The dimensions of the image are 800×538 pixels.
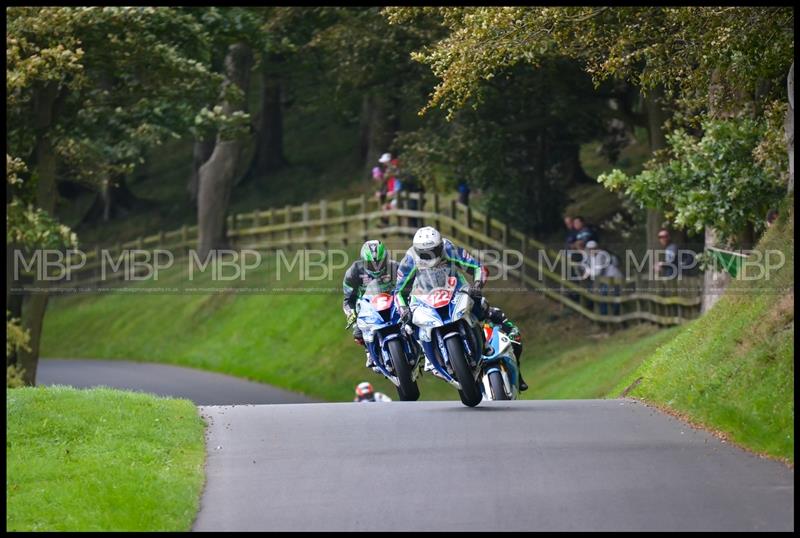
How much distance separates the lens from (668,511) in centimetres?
1109

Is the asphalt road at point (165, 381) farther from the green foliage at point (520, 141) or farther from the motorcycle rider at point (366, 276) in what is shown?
the motorcycle rider at point (366, 276)

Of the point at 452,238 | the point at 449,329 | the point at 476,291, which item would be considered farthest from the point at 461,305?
the point at 452,238

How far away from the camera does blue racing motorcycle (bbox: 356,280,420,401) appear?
18.8m

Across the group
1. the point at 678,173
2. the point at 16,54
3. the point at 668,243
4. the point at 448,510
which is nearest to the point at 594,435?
the point at 448,510

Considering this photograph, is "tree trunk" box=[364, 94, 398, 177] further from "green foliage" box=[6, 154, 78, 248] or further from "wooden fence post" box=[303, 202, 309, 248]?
"green foliage" box=[6, 154, 78, 248]

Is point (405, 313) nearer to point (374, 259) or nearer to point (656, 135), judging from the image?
point (374, 259)

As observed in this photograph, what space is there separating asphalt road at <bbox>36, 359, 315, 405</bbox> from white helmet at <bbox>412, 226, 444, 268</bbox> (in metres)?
14.7

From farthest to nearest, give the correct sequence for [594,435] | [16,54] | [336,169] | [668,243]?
[336,169], [668,243], [16,54], [594,435]

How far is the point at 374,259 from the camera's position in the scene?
19609 millimetres

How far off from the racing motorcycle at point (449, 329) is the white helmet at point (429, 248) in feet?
0.37

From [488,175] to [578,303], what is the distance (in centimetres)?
370

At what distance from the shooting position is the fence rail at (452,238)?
32062mm

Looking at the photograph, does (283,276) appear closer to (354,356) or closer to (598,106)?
(354,356)

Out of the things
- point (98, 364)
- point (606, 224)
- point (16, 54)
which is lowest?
point (98, 364)
